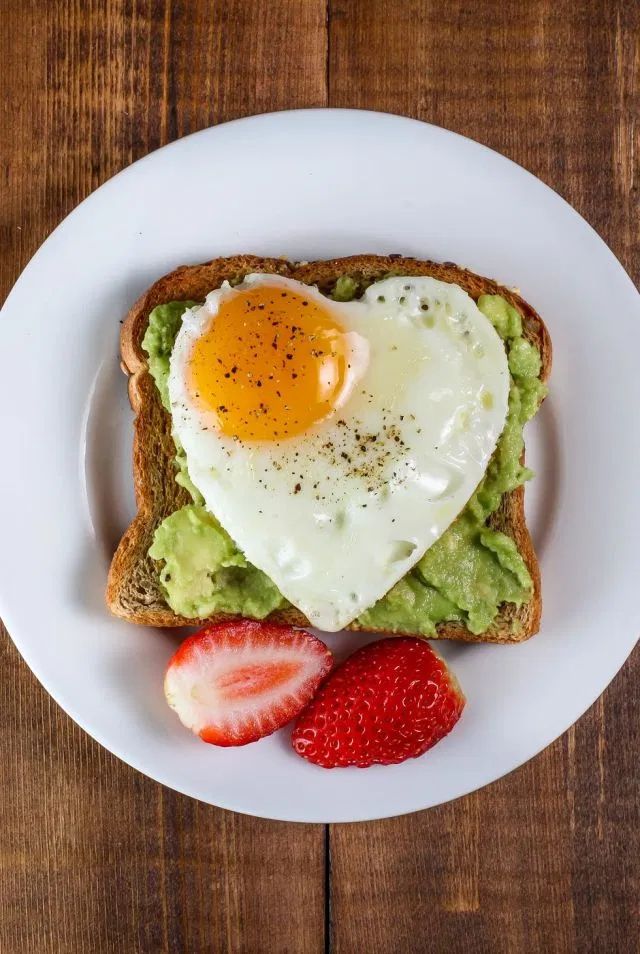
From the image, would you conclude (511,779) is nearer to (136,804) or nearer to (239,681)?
(239,681)

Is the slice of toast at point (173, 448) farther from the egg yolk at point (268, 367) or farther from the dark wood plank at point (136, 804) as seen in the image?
the dark wood plank at point (136, 804)

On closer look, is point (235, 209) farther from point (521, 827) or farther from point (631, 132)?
point (521, 827)

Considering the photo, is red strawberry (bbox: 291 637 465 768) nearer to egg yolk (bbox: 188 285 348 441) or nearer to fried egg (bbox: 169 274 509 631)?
fried egg (bbox: 169 274 509 631)

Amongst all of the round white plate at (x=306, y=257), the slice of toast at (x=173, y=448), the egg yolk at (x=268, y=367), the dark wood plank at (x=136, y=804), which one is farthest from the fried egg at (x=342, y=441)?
the dark wood plank at (x=136, y=804)

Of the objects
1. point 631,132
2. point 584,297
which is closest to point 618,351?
point 584,297

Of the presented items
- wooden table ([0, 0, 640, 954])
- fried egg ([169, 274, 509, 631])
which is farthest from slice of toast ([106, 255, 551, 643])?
wooden table ([0, 0, 640, 954])

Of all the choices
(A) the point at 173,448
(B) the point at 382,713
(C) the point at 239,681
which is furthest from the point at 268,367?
(B) the point at 382,713

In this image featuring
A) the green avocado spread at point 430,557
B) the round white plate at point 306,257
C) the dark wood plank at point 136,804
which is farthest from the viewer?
the dark wood plank at point 136,804
